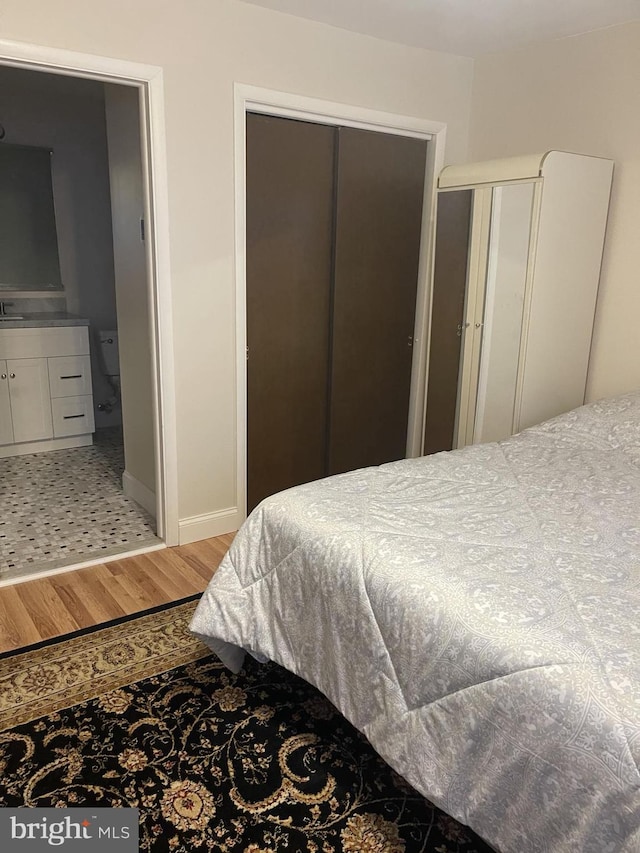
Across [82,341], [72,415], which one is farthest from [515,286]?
[72,415]

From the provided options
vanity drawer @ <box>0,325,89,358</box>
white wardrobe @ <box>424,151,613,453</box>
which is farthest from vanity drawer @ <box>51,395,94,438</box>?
white wardrobe @ <box>424,151,613,453</box>

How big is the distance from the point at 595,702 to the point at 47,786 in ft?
4.55

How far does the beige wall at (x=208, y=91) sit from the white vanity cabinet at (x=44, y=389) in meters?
1.86

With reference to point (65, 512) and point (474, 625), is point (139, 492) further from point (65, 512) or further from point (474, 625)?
point (474, 625)

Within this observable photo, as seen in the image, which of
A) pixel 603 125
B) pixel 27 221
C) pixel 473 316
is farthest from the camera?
pixel 27 221

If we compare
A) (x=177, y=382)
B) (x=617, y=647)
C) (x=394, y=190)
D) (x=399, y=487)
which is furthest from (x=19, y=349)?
(x=617, y=647)

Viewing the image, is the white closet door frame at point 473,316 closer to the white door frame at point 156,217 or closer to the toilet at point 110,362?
the white door frame at point 156,217

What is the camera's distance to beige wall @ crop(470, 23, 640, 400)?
3.02 metres

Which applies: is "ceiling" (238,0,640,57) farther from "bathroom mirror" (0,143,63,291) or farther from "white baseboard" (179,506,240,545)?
"bathroom mirror" (0,143,63,291)

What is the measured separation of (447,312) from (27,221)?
10.2 feet

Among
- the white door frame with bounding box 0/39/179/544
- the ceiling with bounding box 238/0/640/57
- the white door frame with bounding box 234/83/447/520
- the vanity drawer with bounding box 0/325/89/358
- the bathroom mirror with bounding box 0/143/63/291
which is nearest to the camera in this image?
the white door frame with bounding box 0/39/179/544

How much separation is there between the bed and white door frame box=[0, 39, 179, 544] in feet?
3.75

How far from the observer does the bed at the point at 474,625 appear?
1.19 m

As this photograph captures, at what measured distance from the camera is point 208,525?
3.28 m
